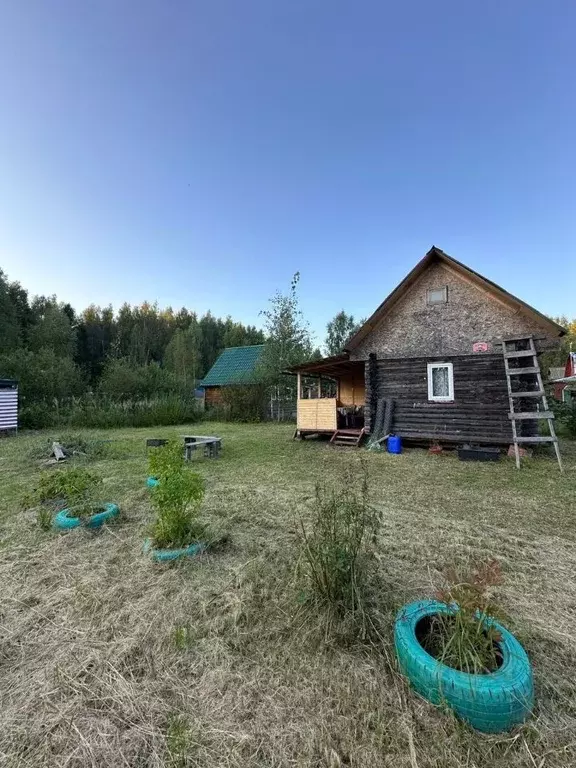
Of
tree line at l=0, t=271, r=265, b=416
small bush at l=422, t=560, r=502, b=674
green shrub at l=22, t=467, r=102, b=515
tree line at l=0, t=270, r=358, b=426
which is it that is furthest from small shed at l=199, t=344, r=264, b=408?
small bush at l=422, t=560, r=502, b=674

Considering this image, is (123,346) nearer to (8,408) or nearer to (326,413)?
(8,408)

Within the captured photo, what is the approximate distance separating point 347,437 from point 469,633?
9.50m

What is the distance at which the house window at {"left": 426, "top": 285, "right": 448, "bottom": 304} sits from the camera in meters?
9.54

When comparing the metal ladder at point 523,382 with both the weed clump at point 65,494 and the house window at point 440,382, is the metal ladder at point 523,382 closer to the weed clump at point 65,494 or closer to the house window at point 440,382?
the house window at point 440,382

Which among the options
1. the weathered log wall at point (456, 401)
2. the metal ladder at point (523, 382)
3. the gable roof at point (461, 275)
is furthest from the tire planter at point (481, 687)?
the gable roof at point (461, 275)

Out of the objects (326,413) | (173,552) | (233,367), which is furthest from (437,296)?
(233,367)

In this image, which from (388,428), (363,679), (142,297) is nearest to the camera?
(363,679)

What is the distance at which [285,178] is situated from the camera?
11.8 m

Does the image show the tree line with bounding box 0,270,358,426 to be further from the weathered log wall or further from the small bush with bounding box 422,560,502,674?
the small bush with bounding box 422,560,502,674

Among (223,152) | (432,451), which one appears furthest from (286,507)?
(223,152)

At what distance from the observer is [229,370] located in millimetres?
23688

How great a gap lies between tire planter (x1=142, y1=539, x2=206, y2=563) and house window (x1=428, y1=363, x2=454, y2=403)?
27.0 feet

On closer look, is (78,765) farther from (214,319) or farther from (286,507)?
(214,319)

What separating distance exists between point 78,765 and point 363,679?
4.12 ft
